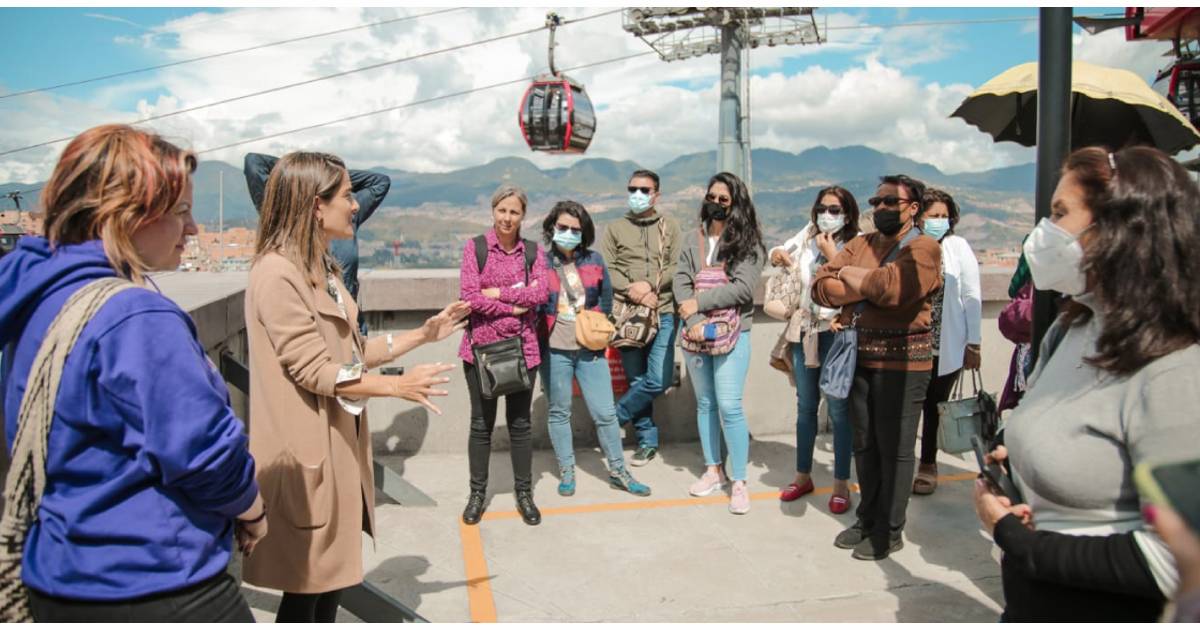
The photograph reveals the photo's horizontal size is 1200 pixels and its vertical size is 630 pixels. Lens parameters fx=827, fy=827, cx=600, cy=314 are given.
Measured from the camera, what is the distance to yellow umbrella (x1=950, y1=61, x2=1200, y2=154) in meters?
4.80

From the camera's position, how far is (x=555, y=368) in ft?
17.5

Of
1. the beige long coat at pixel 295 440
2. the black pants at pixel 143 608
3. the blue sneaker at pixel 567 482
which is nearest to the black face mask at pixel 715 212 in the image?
the blue sneaker at pixel 567 482

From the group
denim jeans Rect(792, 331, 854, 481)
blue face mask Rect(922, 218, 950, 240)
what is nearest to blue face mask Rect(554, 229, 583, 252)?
denim jeans Rect(792, 331, 854, 481)

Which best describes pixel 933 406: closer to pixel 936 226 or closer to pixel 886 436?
pixel 936 226

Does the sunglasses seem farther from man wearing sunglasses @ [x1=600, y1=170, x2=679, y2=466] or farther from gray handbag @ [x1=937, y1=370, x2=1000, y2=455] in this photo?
man wearing sunglasses @ [x1=600, y1=170, x2=679, y2=466]

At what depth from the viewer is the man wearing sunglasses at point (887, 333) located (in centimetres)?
403

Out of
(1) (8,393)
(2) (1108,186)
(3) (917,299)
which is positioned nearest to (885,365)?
(3) (917,299)

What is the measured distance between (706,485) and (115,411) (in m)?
4.24

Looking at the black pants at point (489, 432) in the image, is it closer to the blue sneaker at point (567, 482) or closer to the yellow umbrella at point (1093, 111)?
the blue sneaker at point (567, 482)

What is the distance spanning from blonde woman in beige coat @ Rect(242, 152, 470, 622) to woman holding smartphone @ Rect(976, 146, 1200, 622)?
1.67 m

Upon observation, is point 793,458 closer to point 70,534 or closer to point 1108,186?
point 1108,186

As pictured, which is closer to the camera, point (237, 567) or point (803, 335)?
point (237, 567)

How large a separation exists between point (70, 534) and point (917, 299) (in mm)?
3591

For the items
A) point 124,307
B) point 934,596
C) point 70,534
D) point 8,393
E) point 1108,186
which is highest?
point 1108,186
